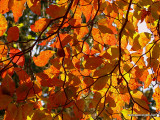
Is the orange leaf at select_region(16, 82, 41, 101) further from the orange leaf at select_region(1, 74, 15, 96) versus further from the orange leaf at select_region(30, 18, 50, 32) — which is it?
the orange leaf at select_region(30, 18, 50, 32)

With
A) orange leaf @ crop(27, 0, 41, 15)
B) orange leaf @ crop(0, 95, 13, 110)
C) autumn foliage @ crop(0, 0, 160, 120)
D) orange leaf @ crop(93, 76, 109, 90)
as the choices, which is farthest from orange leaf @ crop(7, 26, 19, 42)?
orange leaf @ crop(93, 76, 109, 90)

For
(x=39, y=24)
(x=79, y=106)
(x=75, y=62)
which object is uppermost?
(x=39, y=24)

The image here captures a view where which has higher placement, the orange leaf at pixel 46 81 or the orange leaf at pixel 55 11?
the orange leaf at pixel 55 11

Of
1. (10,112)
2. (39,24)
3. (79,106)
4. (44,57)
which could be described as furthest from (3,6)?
(79,106)

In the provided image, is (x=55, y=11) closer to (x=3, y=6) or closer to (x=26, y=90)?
(x=3, y=6)

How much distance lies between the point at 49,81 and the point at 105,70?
0.85 feet

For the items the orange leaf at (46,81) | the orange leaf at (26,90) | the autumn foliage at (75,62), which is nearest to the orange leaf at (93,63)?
the autumn foliage at (75,62)

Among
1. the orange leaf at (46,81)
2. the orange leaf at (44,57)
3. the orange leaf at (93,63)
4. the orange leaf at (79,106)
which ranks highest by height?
the orange leaf at (44,57)

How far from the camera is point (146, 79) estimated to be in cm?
115

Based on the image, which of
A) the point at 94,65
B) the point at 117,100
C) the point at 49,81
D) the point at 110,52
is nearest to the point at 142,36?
the point at 110,52

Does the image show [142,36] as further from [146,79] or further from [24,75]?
[24,75]

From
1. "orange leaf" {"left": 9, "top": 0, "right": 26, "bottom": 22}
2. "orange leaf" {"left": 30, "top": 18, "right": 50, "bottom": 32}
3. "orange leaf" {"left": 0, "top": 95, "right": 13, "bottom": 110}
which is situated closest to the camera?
"orange leaf" {"left": 0, "top": 95, "right": 13, "bottom": 110}

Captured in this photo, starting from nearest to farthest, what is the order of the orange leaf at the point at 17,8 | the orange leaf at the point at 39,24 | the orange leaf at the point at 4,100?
the orange leaf at the point at 4,100 → the orange leaf at the point at 17,8 → the orange leaf at the point at 39,24

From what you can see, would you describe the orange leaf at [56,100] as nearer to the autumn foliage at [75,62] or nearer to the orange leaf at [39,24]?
the autumn foliage at [75,62]
